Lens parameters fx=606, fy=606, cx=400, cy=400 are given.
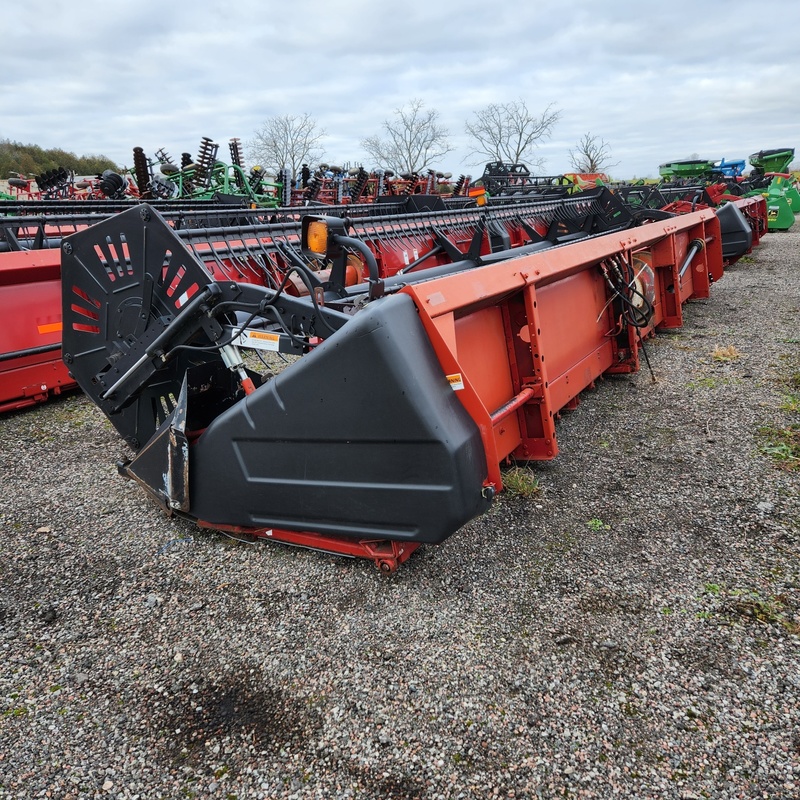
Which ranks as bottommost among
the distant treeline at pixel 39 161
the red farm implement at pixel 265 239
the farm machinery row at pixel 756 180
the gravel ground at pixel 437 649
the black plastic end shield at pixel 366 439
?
the gravel ground at pixel 437 649

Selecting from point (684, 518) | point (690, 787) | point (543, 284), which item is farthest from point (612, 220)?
point (690, 787)

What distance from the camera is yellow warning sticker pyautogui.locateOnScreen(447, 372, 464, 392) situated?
2152mm

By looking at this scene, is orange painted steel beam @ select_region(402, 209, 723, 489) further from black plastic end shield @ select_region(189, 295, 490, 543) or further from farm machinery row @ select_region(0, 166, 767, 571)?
black plastic end shield @ select_region(189, 295, 490, 543)

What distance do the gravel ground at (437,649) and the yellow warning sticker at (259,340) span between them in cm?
92

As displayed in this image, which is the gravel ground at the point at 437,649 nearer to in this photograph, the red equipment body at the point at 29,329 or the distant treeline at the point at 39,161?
the red equipment body at the point at 29,329

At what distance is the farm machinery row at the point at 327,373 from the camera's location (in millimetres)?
2100

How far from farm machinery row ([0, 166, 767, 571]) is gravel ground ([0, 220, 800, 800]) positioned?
0.94 ft

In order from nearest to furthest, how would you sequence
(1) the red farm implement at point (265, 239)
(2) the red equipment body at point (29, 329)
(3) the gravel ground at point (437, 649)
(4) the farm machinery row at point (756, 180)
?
(3) the gravel ground at point (437, 649) → (1) the red farm implement at point (265, 239) → (2) the red equipment body at point (29, 329) → (4) the farm machinery row at point (756, 180)

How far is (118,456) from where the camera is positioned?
12.5ft

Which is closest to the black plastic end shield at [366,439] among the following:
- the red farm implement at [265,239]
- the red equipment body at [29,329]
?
the red farm implement at [265,239]

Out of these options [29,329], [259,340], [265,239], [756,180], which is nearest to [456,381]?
[259,340]

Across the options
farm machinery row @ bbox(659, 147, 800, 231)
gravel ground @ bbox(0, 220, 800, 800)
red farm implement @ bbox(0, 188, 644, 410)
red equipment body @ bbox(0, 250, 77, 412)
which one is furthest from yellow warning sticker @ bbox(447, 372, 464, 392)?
farm machinery row @ bbox(659, 147, 800, 231)

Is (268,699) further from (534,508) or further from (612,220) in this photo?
(612,220)

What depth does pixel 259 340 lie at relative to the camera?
246 cm
